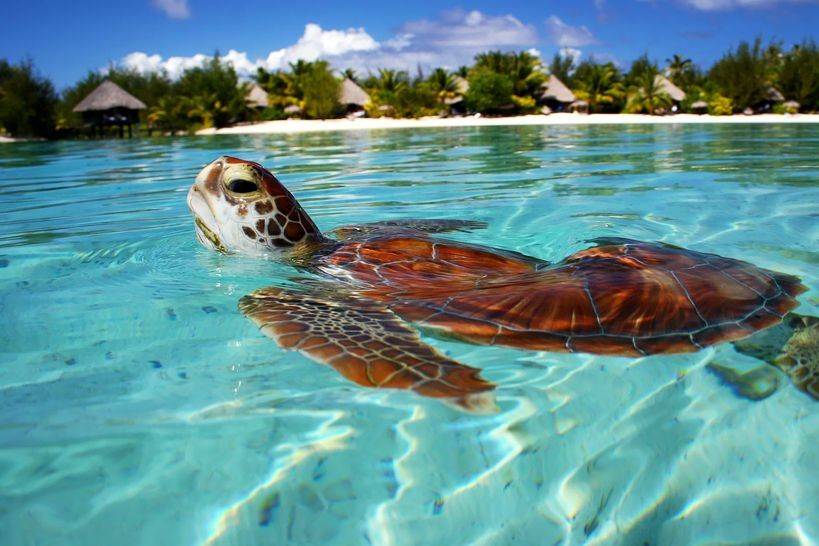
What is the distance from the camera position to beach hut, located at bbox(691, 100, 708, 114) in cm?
3052

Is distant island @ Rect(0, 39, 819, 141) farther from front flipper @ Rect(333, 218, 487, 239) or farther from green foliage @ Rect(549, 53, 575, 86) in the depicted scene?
front flipper @ Rect(333, 218, 487, 239)

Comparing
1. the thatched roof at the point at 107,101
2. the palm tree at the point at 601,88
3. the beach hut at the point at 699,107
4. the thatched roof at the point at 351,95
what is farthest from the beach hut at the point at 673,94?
the thatched roof at the point at 107,101

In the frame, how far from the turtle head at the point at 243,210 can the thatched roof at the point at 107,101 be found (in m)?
24.9

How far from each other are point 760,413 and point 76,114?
30436mm

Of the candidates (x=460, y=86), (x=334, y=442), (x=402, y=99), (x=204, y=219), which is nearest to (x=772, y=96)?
(x=460, y=86)

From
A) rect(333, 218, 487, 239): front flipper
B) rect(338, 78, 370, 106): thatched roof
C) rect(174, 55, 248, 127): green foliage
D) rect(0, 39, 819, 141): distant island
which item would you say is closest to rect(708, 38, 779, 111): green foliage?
rect(0, 39, 819, 141): distant island

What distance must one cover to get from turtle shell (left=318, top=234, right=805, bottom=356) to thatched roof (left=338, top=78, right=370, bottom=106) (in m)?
32.1

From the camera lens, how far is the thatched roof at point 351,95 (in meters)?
33.1

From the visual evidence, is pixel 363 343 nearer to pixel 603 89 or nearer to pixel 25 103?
pixel 25 103

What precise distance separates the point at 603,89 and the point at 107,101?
25012mm

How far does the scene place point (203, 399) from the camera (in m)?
1.60

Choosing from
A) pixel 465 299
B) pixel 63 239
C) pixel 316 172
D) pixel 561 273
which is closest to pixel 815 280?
pixel 561 273

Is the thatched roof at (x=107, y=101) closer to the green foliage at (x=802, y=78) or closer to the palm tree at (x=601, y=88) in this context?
the palm tree at (x=601, y=88)

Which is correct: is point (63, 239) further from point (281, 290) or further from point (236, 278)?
point (281, 290)
